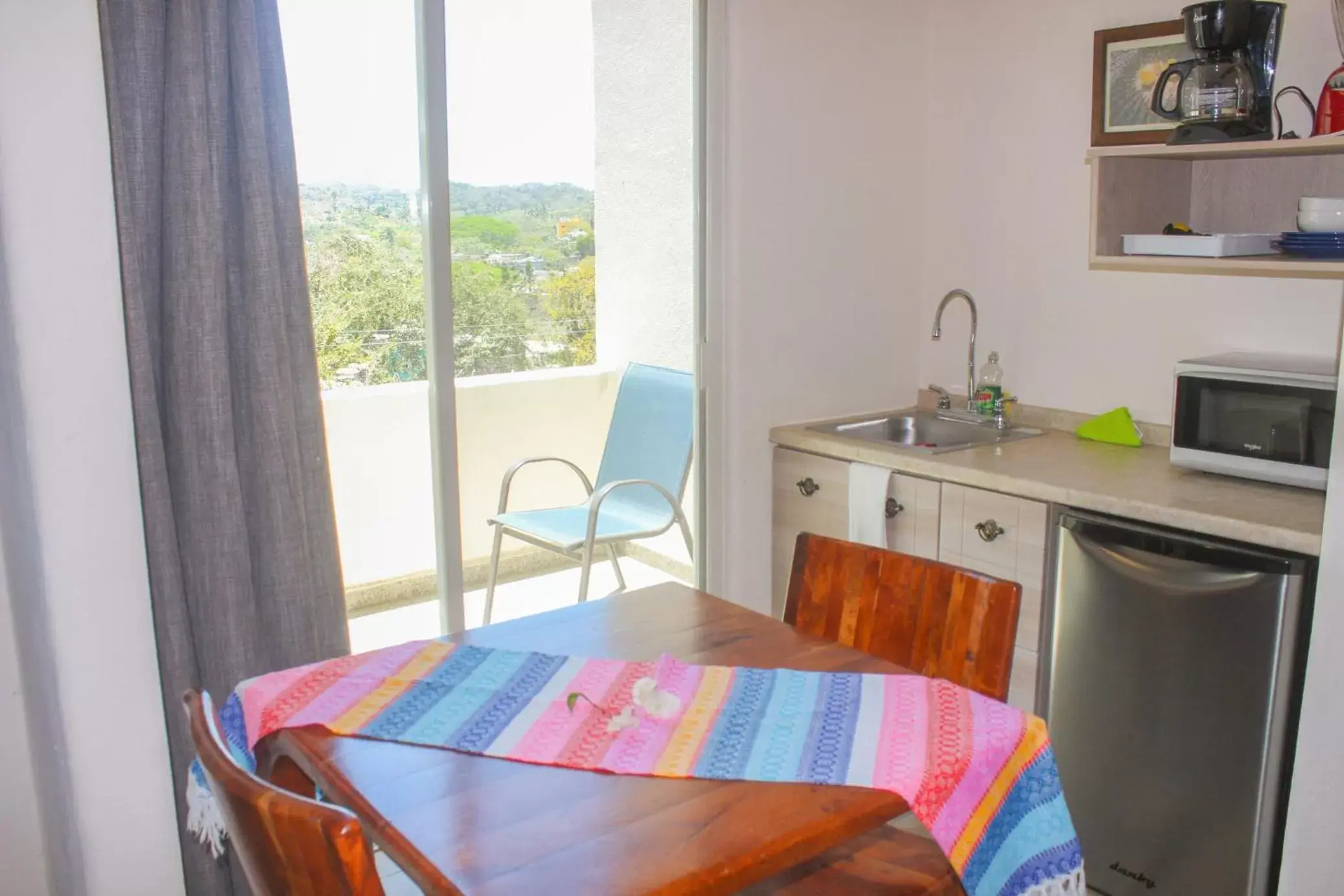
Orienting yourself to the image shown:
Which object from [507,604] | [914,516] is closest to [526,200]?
[507,604]

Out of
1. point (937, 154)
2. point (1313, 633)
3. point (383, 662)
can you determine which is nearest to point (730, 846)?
point (383, 662)

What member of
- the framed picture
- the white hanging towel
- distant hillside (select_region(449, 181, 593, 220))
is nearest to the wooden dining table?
distant hillside (select_region(449, 181, 593, 220))

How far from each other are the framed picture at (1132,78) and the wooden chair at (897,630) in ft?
5.01

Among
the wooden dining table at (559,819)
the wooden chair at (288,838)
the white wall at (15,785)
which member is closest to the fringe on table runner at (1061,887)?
the wooden dining table at (559,819)

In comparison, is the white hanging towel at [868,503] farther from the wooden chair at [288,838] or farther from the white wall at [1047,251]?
the wooden chair at [288,838]

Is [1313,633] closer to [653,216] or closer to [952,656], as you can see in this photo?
[952,656]

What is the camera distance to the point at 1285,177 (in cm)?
273

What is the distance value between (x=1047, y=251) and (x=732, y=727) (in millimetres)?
2161

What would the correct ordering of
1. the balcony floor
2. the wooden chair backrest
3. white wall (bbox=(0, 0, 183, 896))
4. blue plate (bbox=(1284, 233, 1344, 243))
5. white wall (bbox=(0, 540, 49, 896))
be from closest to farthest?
the wooden chair backrest → white wall (bbox=(0, 0, 183, 896)) → white wall (bbox=(0, 540, 49, 896)) → blue plate (bbox=(1284, 233, 1344, 243)) → the balcony floor

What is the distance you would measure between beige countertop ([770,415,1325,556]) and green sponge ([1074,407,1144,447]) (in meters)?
0.03

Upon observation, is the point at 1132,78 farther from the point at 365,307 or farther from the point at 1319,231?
the point at 365,307

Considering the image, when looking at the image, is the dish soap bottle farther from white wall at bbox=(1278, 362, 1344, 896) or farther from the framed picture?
white wall at bbox=(1278, 362, 1344, 896)

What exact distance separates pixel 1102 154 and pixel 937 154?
91 cm

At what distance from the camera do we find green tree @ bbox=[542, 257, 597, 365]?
2.94 meters
